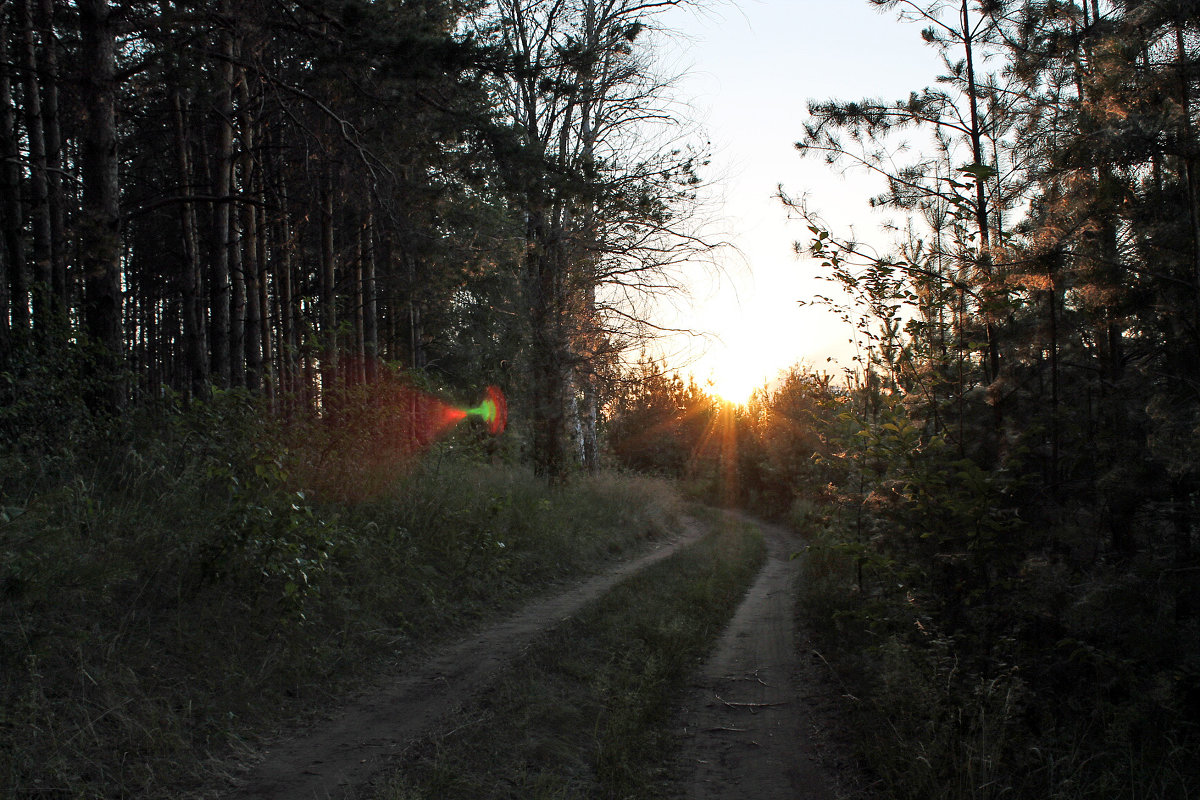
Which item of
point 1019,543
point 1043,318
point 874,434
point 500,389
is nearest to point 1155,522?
point 1019,543

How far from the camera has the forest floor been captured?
4.93m

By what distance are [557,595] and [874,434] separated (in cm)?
559

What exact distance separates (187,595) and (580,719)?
3.60 m

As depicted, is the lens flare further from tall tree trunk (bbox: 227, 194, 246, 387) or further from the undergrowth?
the undergrowth

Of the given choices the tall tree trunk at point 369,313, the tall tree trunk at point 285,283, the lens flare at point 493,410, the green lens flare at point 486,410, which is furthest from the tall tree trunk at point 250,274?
the green lens flare at point 486,410

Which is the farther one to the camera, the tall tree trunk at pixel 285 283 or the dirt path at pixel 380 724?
the tall tree trunk at pixel 285 283

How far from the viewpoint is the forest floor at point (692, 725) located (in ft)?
16.2

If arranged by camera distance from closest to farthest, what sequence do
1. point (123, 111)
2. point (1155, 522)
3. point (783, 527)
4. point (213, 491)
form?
point (1155, 522) < point (213, 491) < point (123, 111) < point (783, 527)

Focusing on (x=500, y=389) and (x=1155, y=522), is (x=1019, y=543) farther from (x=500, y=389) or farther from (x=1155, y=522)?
(x=500, y=389)

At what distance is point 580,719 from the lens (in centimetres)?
605

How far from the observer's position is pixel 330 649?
6.98 metres

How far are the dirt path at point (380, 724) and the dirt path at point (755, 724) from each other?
1939 mm

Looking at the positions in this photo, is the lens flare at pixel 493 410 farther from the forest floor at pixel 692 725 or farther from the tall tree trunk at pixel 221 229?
the forest floor at pixel 692 725

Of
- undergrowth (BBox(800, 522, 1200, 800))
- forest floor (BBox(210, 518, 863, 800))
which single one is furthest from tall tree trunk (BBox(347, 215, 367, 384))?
undergrowth (BBox(800, 522, 1200, 800))
